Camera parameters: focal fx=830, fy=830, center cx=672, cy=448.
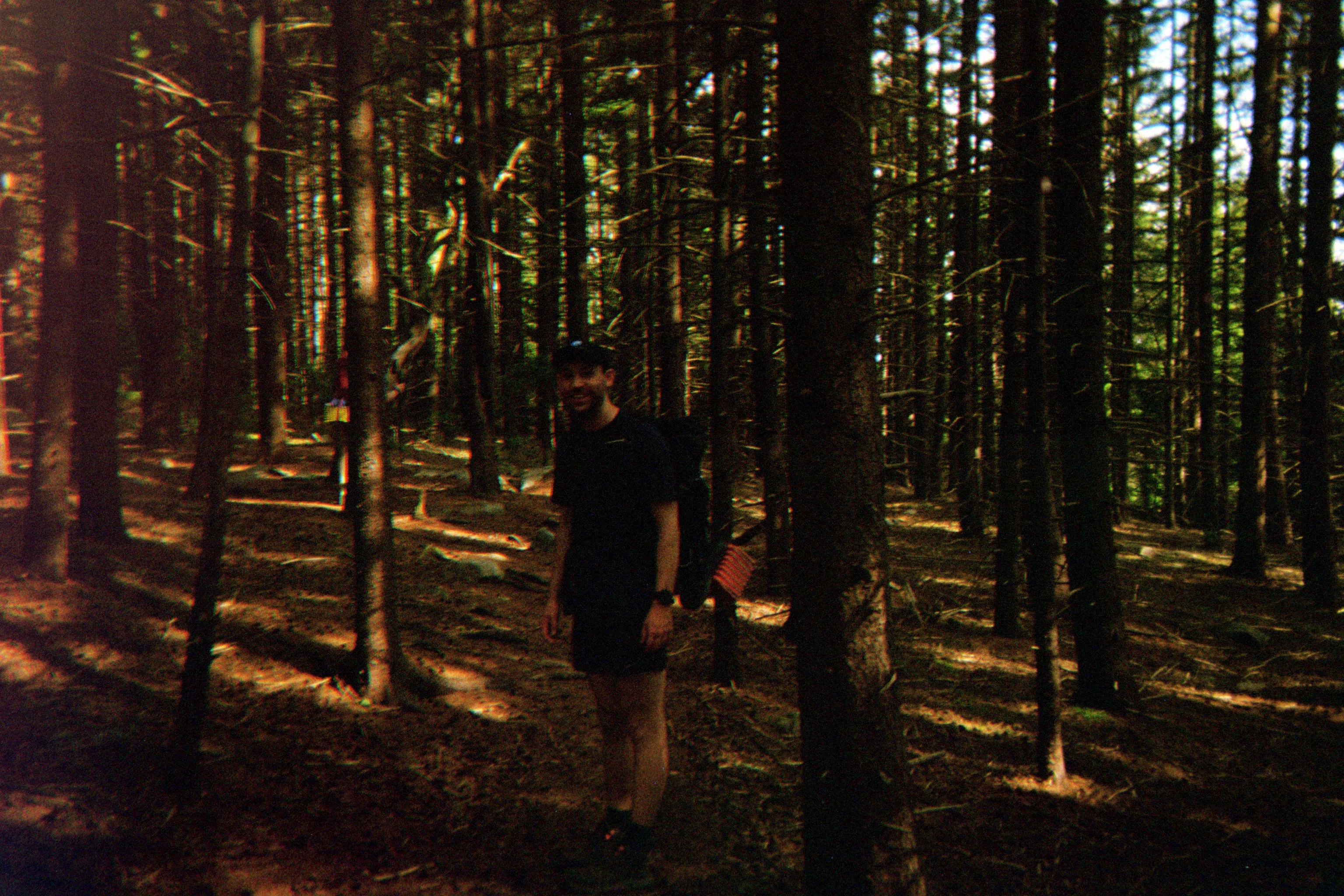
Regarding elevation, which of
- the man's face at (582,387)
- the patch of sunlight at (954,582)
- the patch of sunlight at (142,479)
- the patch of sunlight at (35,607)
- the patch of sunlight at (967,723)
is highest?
the man's face at (582,387)

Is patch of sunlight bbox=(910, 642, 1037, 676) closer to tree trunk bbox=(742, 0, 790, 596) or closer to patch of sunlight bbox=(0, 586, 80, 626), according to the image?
tree trunk bbox=(742, 0, 790, 596)

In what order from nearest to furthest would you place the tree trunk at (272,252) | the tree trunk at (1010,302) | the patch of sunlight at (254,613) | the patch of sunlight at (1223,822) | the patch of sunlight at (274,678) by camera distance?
the tree trunk at (1010,302) < the patch of sunlight at (1223,822) < the patch of sunlight at (274,678) < the tree trunk at (272,252) < the patch of sunlight at (254,613)

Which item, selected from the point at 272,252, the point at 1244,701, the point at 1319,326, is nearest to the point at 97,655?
the point at 272,252

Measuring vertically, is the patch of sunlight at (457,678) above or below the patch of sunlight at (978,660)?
above

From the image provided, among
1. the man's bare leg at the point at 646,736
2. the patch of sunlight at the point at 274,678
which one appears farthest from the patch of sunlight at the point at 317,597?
the man's bare leg at the point at 646,736

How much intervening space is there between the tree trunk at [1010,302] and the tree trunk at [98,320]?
842 cm

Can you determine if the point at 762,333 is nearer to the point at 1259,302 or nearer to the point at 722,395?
the point at 722,395

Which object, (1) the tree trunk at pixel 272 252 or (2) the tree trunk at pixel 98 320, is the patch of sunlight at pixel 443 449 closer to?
(1) the tree trunk at pixel 272 252

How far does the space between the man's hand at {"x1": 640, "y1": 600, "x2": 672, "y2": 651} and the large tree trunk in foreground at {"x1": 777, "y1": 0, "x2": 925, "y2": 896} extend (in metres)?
0.69

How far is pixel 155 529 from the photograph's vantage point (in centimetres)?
1020

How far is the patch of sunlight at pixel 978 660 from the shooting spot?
885cm

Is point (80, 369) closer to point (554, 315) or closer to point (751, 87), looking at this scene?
point (751, 87)

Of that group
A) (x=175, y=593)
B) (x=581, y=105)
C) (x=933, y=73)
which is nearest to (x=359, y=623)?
(x=175, y=593)

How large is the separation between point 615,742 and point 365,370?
3197 mm
